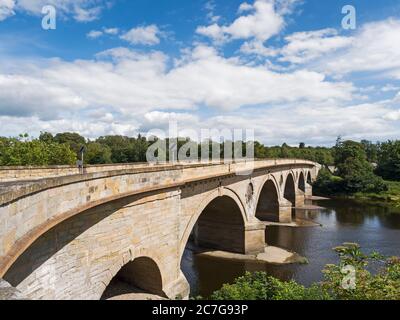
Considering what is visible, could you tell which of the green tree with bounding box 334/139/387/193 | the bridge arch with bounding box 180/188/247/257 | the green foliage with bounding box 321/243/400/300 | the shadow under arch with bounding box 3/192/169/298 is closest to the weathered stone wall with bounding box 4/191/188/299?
the shadow under arch with bounding box 3/192/169/298

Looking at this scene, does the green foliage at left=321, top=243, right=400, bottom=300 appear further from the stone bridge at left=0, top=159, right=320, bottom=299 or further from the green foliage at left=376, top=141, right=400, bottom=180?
the green foliage at left=376, top=141, right=400, bottom=180

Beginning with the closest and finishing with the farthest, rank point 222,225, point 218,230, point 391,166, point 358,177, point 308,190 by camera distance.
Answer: point 222,225 → point 218,230 → point 358,177 → point 308,190 → point 391,166

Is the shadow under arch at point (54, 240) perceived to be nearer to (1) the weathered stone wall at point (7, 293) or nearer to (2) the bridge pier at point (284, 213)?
(1) the weathered stone wall at point (7, 293)

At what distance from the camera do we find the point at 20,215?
18.6 feet

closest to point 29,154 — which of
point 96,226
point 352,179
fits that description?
point 96,226

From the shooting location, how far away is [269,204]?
3962 centimetres

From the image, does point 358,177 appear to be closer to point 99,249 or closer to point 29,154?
point 29,154

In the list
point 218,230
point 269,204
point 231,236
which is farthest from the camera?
point 269,204

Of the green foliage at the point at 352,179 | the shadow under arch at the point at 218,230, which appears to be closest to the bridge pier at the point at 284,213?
the shadow under arch at the point at 218,230

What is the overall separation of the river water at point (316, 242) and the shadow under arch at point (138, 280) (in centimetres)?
578

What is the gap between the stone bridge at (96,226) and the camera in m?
6.13

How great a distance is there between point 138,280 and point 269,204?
94.1 ft

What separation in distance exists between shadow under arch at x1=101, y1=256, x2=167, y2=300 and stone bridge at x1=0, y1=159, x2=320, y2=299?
0.04 meters
